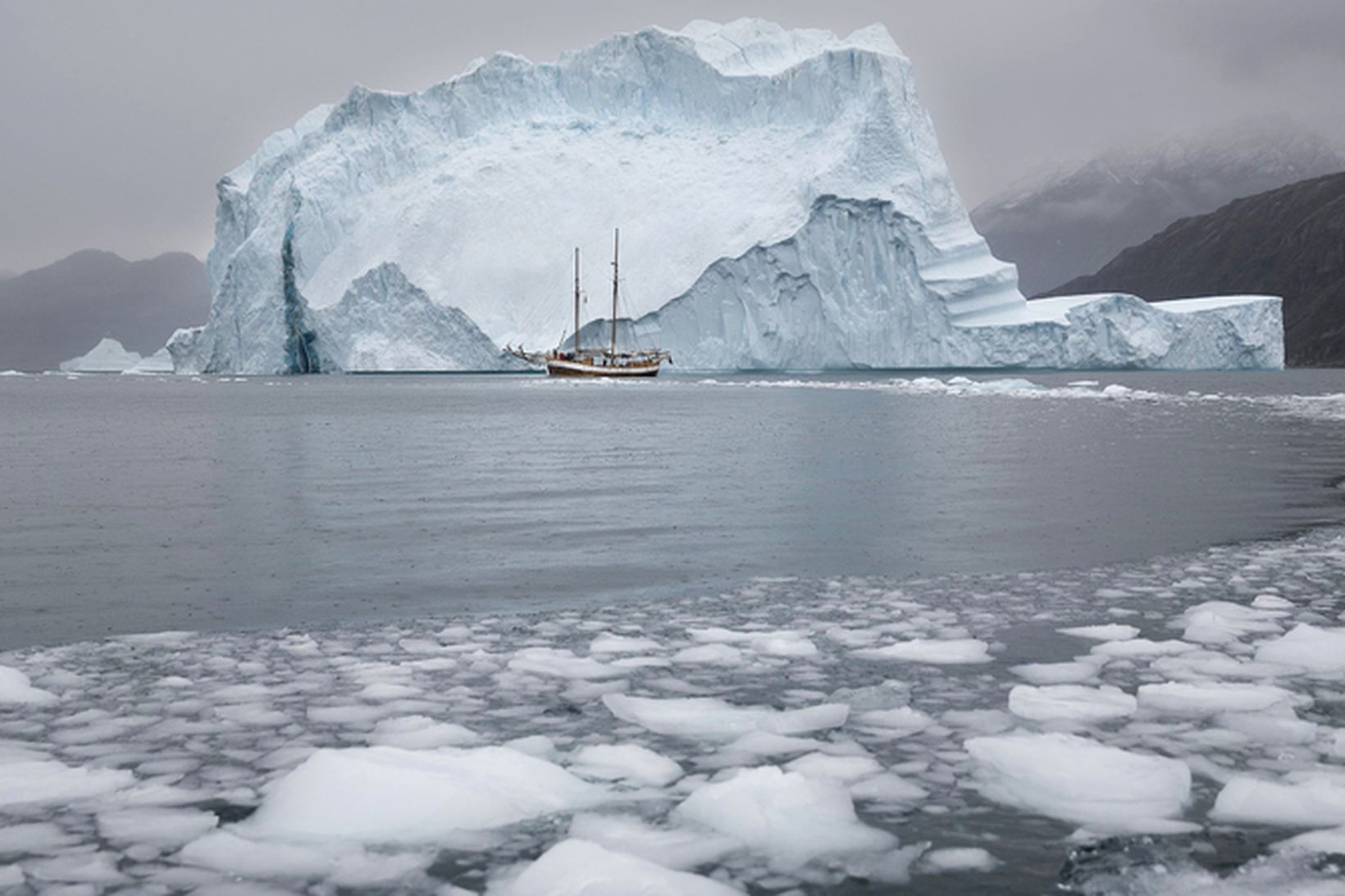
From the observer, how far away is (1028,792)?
2711mm

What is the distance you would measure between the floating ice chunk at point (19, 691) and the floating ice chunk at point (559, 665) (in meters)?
1.43

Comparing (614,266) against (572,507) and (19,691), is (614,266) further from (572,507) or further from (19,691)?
(19,691)

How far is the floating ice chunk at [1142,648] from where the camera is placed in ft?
13.1

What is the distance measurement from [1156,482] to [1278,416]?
1227 cm

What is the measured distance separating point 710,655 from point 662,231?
161ft

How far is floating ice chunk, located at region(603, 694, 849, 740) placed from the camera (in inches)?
125

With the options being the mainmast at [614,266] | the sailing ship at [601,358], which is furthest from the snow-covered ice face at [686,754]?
the mainmast at [614,266]

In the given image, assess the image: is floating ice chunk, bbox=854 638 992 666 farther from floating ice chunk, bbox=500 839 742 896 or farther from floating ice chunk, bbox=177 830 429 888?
floating ice chunk, bbox=177 830 429 888

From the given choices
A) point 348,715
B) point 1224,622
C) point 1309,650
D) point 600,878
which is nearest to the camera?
point 600,878

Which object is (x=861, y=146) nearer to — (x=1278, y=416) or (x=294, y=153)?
(x=294, y=153)

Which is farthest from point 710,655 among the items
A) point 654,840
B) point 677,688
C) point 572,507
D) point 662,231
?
point 662,231

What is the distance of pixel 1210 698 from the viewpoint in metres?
3.42

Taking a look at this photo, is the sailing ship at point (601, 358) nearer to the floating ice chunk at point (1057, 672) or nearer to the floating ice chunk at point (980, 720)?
the floating ice chunk at point (1057, 672)

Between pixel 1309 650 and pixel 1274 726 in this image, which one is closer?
pixel 1274 726
